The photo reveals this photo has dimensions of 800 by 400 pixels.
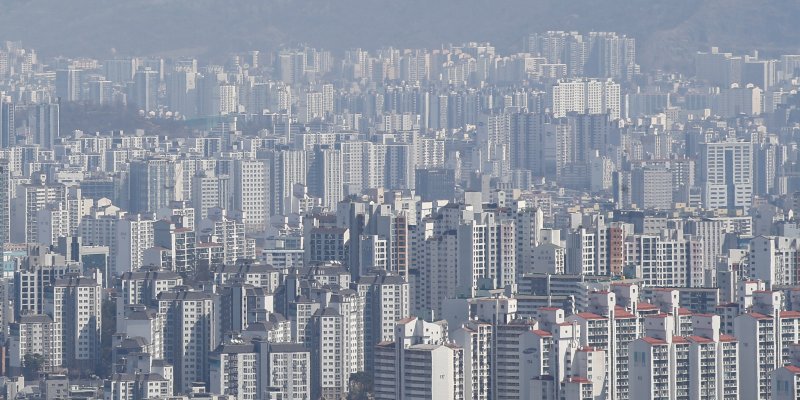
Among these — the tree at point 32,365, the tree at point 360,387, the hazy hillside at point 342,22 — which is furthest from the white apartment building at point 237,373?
the hazy hillside at point 342,22

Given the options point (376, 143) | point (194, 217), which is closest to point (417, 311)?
point (194, 217)

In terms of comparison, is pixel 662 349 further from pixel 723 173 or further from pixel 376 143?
pixel 376 143

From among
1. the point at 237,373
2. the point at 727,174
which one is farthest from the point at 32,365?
the point at 727,174

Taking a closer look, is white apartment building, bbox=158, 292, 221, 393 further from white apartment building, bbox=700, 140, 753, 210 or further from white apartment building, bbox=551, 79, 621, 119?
white apartment building, bbox=551, 79, 621, 119

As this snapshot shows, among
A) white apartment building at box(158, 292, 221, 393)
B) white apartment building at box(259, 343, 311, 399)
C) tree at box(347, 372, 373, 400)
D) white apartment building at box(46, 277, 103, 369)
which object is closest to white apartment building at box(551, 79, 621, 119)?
white apartment building at box(46, 277, 103, 369)

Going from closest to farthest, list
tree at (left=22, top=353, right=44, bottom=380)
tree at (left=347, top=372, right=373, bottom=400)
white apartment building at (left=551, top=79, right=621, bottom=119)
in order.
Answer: tree at (left=347, top=372, right=373, bottom=400)
tree at (left=22, top=353, right=44, bottom=380)
white apartment building at (left=551, top=79, right=621, bottom=119)

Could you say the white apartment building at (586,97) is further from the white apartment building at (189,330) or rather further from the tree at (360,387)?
the tree at (360,387)
